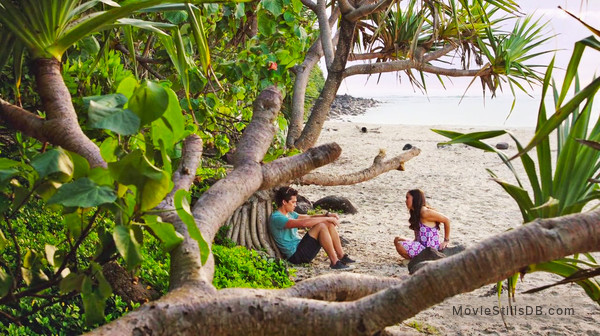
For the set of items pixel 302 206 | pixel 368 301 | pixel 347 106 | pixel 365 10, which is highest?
pixel 365 10

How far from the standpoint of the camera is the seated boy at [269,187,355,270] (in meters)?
5.23

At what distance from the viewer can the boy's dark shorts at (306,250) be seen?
5.29 metres

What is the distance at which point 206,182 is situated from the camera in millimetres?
5570

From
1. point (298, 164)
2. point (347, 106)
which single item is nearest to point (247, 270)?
point (298, 164)

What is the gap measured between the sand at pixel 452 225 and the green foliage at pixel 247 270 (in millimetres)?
328

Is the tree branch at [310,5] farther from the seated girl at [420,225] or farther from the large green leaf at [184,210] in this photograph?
the large green leaf at [184,210]

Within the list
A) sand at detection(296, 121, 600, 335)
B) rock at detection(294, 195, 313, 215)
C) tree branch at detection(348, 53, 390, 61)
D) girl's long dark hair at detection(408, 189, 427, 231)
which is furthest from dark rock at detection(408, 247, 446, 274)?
tree branch at detection(348, 53, 390, 61)

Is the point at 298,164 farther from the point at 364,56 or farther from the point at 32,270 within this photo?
the point at 364,56

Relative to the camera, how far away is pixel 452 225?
7523 mm

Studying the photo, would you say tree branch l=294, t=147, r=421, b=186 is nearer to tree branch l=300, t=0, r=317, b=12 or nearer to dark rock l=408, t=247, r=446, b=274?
dark rock l=408, t=247, r=446, b=274

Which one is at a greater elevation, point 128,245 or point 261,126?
point 261,126

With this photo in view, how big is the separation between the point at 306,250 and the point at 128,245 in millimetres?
4241

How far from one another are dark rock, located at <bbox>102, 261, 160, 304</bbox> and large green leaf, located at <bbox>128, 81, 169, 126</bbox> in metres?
1.65

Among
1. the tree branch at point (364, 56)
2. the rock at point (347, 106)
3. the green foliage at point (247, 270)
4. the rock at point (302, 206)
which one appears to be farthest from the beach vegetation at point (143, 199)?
the rock at point (347, 106)
